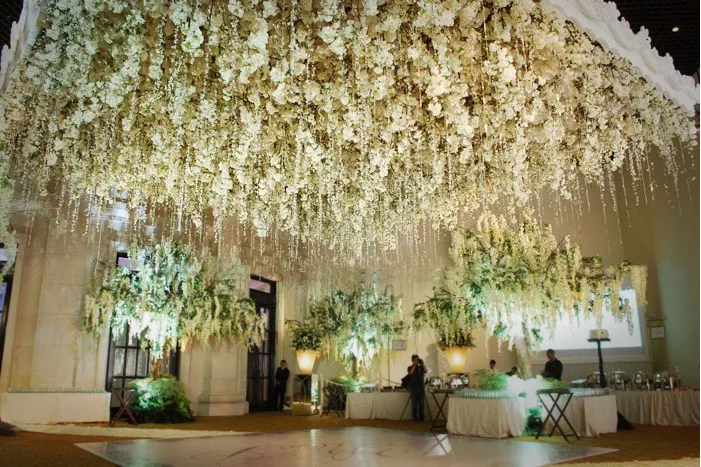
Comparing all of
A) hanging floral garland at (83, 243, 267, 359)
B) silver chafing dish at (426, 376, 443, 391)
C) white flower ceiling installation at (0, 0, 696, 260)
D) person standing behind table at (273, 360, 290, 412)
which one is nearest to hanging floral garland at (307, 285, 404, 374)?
person standing behind table at (273, 360, 290, 412)

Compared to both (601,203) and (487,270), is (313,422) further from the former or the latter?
(601,203)

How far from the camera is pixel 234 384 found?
1098 centimetres

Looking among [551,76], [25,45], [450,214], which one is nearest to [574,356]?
[450,214]

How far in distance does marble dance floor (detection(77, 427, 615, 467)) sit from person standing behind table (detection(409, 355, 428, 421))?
225cm

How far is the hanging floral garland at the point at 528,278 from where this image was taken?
7633 mm

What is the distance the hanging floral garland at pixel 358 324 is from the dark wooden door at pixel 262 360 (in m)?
1.68

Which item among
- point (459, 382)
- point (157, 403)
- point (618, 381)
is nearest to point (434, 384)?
point (459, 382)

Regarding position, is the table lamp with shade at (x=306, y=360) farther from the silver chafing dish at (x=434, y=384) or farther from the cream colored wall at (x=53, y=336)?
the cream colored wall at (x=53, y=336)

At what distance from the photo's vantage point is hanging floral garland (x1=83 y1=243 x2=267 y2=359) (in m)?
9.70

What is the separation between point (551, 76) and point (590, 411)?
4378 mm

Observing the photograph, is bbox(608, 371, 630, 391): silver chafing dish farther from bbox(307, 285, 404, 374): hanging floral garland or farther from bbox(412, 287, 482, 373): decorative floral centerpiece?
bbox(307, 285, 404, 374): hanging floral garland

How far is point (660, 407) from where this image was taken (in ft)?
27.6

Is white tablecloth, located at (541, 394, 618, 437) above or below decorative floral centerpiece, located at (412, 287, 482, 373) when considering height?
below

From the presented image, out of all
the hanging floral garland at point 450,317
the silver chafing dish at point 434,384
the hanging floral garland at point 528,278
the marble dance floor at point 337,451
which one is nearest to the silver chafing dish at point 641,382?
the hanging floral garland at point 528,278
